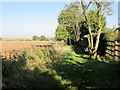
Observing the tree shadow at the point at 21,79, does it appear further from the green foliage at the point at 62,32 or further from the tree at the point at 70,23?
the green foliage at the point at 62,32

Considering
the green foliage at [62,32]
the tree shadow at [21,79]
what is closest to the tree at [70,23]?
the green foliage at [62,32]

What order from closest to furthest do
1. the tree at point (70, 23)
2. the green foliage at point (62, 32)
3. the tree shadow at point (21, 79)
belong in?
the tree shadow at point (21, 79), the tree at point (70, 23), the green foliage at point (62, 32)

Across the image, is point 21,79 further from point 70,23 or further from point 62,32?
point 62,32

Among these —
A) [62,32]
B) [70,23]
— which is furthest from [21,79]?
[62,32]

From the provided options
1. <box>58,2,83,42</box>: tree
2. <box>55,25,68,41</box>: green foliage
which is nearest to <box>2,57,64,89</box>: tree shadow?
<box>58,2,83,42</box>: tree

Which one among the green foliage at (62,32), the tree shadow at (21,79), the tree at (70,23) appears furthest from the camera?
the green foliage at (62,32)

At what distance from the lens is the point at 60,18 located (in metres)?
74.6

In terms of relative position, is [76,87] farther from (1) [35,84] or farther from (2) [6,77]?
(2) [6,77]

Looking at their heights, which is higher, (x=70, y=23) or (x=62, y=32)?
(x=70, y=23)

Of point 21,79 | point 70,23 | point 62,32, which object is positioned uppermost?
point 70,23

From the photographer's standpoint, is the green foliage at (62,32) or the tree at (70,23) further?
the green foliage at (62,32)

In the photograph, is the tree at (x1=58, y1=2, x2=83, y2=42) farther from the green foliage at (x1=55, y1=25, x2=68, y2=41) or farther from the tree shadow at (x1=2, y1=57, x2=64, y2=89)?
the tree shadow at (x1=2, y1=57, x2=64, y2=89)

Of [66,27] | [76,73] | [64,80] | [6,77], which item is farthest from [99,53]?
[66,27]

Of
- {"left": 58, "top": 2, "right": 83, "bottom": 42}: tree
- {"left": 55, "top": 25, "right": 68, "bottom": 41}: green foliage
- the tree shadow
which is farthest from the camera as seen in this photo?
{"left": 55, "top": 25, "right": 68, "bottom": 41}: green foliage
